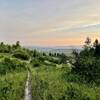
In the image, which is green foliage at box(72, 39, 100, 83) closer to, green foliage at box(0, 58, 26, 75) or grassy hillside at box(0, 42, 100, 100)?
grassy hillside at box(0, 42, 100, 100)

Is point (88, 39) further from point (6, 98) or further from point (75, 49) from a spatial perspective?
point (6, 98)

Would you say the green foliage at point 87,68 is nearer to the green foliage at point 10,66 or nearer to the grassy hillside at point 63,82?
the grassy hillside at point 63,82

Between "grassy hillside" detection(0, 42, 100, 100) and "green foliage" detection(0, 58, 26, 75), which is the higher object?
"grassy hillside" detection(0, 42, 100, 100)

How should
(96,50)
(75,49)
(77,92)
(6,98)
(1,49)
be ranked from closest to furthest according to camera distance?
1. (6,98)
2. (77,92)
3. (75,49)
4. (96,50)
5. (1,49)

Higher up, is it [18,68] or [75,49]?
[75,49]

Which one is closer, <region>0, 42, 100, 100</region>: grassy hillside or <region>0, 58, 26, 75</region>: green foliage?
<region>0, 42, 100, 100</region>: grassy hillside

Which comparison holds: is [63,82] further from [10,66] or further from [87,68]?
[10,66]

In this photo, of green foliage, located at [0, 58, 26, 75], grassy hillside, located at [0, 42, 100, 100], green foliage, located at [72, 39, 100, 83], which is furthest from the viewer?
green foliage, located at [0, 58, 26, 75]

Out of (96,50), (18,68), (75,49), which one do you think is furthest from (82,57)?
(18,68)

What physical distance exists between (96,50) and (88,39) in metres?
7.01

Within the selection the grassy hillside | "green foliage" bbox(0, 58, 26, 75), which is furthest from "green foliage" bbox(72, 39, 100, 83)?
"green foliage" bbox(0, 58, 26, 75)

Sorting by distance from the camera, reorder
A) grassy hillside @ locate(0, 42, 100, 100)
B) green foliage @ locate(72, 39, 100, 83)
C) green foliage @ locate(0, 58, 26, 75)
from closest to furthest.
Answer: grassy hillside @ locate(0, 42, 100, 100) < green foliage @ locate(72, 39, 100, 83) < green foliage @ locate(0, 58, 26, 75)

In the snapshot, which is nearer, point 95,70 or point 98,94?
point 98,94

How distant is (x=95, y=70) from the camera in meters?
26.5
